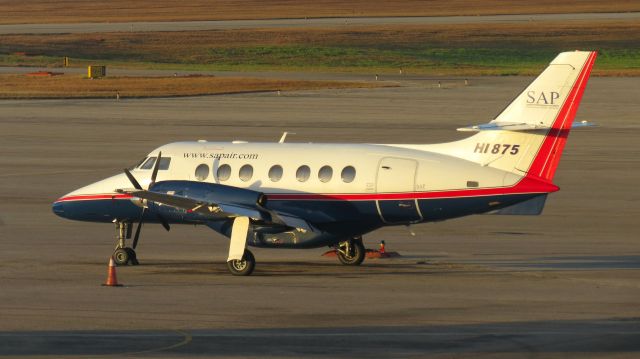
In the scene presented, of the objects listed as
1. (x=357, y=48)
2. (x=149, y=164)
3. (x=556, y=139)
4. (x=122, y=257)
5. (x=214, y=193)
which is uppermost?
(x=357, y=48)

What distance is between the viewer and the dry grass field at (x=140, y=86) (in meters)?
81.3

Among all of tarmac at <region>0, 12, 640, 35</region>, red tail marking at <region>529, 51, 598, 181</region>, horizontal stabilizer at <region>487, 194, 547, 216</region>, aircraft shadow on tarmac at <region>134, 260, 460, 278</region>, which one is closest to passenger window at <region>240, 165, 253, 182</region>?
aircraft shadow on tarmac at <region>134, 260, 460, 278</region>

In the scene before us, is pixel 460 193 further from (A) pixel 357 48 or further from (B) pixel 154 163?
(A) pixel 357 48

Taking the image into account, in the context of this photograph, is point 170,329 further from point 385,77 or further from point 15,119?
point 385,77

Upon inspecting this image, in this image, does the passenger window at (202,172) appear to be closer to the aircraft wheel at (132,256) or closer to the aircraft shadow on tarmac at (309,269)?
the aircraft shadow on tarmac at (309,269)

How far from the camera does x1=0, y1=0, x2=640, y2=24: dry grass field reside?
531 ft

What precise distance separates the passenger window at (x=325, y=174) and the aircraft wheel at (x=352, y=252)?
1834 mm

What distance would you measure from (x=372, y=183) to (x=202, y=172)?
12.4 ft

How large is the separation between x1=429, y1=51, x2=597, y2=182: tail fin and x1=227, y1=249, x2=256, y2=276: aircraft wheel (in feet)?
16.4

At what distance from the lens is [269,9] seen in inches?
6752

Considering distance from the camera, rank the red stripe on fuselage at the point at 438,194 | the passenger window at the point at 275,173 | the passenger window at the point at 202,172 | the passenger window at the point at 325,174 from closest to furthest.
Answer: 1. the red stripe on fuselage at the point at 438,194
2. the passenger window at the point at 325,174
3. the passenger window at the point at 275,173
4. the passenger window at the point at 202,172

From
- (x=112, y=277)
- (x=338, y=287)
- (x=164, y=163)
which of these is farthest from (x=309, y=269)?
(x=112, y=277)

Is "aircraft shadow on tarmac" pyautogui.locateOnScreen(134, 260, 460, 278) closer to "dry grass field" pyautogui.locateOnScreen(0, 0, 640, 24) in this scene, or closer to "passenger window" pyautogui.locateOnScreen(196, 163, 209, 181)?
"passenger window" pyautogui.locateOnScreen(196, 163, 209, 181)

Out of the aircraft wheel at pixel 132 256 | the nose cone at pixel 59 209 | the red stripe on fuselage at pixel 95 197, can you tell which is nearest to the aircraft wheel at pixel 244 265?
the aircraft wheel at pixel 132 256
